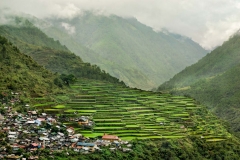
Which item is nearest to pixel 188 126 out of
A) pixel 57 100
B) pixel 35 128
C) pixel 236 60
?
pixel 57 100

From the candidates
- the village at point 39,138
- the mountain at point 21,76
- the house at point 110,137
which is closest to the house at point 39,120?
the village at point 39,138

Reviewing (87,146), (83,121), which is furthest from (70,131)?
(83,121)

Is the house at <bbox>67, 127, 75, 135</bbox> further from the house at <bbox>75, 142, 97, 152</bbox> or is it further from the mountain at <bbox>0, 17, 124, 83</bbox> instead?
the mountain at <bbox>0, 17, 124, 83</bbox>

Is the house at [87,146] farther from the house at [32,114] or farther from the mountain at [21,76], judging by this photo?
the mountain at [21,76]

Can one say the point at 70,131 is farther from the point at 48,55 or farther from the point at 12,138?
the point at 48,55

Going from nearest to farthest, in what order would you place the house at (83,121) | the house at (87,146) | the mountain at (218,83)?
→ the house at (87,146), the house at (83,121), the mountain at (218,83)
